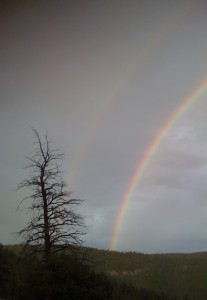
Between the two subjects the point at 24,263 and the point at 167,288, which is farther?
the point at 167,288

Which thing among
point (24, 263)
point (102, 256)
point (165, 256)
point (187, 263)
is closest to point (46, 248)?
point (24, 263)

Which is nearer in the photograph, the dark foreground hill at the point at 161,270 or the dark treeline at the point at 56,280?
the dark treeline at the point at 56,280

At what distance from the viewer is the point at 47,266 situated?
91.7ft

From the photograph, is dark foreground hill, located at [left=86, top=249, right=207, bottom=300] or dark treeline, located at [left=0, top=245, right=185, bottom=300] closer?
dark treeline, located at [left=0, top=245, right=185, bottom=300]

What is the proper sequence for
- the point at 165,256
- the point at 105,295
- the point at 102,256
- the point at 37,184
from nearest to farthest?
1. the point at 105,295
2. the point at 37,184
3. the point at 102,256
4. the point at 165,256

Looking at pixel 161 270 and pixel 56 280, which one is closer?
pixel 56 280

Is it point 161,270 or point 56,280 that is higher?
point 161,270

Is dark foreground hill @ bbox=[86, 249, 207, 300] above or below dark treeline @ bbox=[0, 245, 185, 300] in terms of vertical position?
above

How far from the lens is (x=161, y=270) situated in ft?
508

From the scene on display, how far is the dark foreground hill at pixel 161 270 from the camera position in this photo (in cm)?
13300

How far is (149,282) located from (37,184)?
368 ft

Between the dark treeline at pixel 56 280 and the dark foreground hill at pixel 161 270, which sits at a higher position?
the dark foreground hill at pixel 161 270

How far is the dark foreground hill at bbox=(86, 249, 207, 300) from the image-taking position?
133000 mm

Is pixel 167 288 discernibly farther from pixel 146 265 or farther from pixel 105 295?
pixel 105 295
